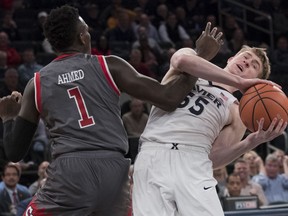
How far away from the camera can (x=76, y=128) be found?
4.59 metres

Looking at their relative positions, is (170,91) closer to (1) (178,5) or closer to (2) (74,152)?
(2) (74,152)

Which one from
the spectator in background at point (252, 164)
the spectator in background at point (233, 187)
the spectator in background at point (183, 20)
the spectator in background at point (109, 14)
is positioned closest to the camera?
the spectator in background at point (233, 187)

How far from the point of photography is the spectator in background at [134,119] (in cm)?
1202

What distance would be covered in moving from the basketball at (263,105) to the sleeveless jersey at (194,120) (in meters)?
0.27

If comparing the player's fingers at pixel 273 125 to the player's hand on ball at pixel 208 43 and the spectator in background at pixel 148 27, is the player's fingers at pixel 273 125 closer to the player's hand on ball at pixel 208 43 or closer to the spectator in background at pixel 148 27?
the player's hand on ball at pixel 208 43

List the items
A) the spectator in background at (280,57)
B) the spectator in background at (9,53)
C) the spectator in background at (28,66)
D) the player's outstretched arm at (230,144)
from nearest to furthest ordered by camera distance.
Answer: the player's outstretched arm at (230,144), the spectator in background at (28,66), the spectator in background at (9,53), the spectator in background at (280,57)

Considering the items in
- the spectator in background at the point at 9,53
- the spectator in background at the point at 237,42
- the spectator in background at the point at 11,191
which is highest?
the spectator in background at the point at 9,53

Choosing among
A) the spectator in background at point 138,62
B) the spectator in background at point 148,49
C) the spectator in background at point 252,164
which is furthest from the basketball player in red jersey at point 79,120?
the spectator in background at point 148,49

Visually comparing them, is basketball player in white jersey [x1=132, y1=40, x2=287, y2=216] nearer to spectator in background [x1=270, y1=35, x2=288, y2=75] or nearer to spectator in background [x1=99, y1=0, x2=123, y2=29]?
spectator in background [x1=270, y1=35, x2=288, y2=75]

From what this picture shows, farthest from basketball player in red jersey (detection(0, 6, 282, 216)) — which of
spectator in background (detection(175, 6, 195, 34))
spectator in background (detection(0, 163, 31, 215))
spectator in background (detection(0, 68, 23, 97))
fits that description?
spectator in background (detection(175, 6, 195, 34))

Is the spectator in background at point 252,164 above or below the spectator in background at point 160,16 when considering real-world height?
below

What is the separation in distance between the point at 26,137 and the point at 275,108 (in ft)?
4.90

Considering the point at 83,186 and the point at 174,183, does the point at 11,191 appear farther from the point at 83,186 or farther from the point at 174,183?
the point at 83,186

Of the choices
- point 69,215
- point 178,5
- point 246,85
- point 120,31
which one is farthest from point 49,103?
point 178,5
